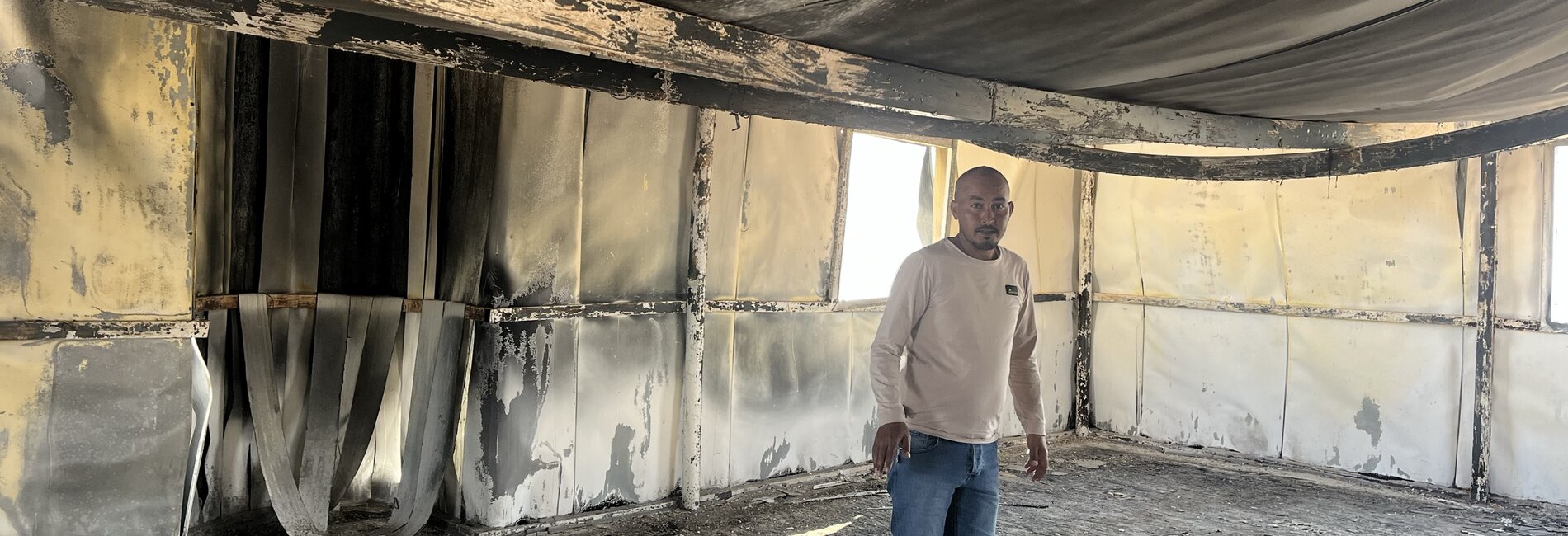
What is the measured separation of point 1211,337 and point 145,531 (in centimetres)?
600

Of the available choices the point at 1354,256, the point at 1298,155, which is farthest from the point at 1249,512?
the point at 1298,155

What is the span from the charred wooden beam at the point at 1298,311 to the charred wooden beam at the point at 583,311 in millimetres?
3683

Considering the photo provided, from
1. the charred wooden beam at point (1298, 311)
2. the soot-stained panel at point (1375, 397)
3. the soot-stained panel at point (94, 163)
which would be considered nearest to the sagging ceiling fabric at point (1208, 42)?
the soot-stained panel at point (94, 163)

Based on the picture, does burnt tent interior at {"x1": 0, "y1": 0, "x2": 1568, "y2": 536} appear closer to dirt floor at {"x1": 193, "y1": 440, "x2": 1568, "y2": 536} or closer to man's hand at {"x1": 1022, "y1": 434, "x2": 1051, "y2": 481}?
dirt floor at {"x1": 193, "y1": 440, "x2": 1568, "y2": 536}

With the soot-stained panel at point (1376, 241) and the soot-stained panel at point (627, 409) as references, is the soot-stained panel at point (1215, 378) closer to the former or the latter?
the soot-stained panel at point (1376, 241)

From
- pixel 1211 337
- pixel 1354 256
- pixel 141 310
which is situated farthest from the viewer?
pixel 1211 337

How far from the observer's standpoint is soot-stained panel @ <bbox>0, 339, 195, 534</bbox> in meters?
2.35

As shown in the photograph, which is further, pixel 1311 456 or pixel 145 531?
pixel 1311 456

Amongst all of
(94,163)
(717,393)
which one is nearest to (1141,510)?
(717,393)

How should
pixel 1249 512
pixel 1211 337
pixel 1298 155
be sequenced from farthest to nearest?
1. pixel 1211 337
2. pixel 1249 512
3. pixel 1298 155

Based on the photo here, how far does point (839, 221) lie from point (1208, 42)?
11.6 ft

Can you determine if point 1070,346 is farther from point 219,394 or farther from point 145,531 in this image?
point 145,531

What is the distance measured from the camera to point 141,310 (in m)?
2.51

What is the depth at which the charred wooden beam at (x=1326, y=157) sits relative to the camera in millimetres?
2994
